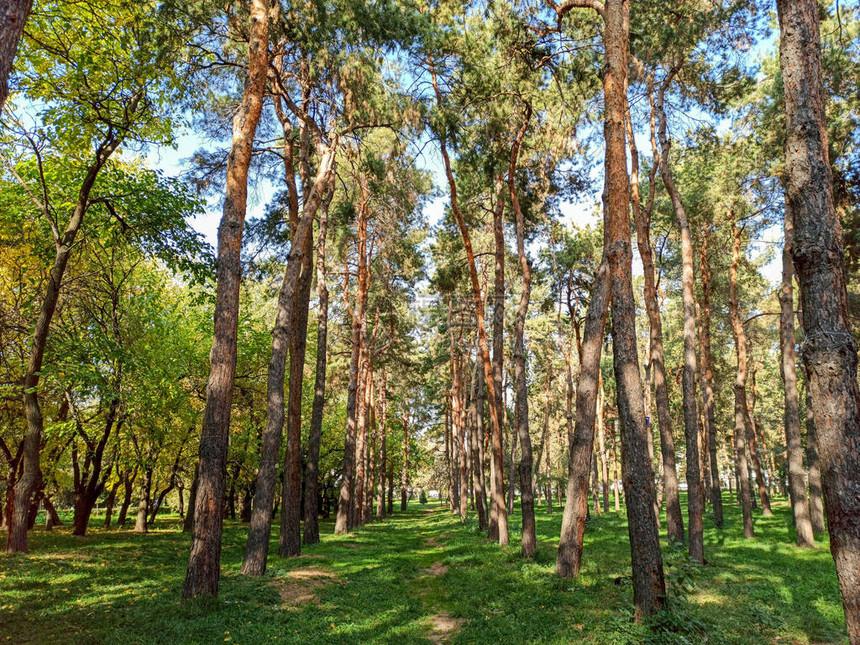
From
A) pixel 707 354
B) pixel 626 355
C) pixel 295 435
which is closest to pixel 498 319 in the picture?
pixel 295 435

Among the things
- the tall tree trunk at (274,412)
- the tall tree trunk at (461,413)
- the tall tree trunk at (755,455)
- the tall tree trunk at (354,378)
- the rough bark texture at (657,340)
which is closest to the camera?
the tall tree trunk at (274,412)

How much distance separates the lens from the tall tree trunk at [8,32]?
316cm

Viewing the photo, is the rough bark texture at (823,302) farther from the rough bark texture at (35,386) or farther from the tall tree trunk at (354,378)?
the tall tree trunk at (354,378)

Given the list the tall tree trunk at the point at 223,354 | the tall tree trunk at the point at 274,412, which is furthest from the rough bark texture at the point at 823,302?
the tall tree trunk at the point at 274,412

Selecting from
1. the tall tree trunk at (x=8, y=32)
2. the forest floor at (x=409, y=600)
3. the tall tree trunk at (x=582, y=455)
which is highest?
the tall tree trunk at (x=8, y=32)

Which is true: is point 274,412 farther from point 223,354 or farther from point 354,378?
point 354,378

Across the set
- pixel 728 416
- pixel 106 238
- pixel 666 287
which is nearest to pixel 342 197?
pixel 106 238

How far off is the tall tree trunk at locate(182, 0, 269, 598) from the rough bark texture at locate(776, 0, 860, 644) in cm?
814

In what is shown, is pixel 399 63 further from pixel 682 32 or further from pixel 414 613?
pixel 414 613

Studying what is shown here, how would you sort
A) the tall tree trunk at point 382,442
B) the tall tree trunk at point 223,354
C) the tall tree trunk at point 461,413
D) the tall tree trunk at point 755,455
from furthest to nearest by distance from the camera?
the tall tree trunk at point 382,442 → the tall tree trunk at point 461,413 → the tall tree trunk at point 755,455 → the tall tree trunk at point 223,354

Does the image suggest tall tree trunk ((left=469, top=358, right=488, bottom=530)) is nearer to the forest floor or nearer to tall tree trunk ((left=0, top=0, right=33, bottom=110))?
the forest floor

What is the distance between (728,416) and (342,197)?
41.3 m

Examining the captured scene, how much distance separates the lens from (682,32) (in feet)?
37.4

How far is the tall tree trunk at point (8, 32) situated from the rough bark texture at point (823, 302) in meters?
6.23
